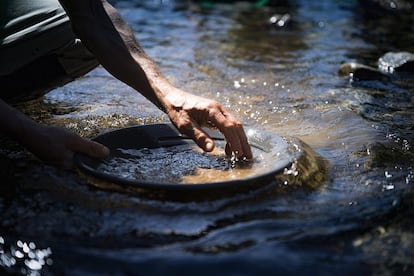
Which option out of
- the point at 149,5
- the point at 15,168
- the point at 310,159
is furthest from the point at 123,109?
the point at 149,5

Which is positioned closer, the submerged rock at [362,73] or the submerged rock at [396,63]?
the submerged rock at [362,73]

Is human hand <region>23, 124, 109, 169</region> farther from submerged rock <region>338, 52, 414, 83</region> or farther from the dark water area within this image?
submerged rock <region>338, 52, 414, 83</region>

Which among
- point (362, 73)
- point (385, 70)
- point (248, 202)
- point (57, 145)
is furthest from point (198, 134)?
point (385, 70)

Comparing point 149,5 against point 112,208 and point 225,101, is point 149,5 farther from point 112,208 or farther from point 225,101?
point 112,208

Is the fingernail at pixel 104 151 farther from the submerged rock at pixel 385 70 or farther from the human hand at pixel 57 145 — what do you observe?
the submerged rock at pixel 385 70

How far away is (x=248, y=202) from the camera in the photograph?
229 centimetres

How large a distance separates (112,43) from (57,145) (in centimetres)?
81

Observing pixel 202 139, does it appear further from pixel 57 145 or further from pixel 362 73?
pixel 362 73

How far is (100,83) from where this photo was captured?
454cm

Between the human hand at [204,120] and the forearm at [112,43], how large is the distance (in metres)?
0.27

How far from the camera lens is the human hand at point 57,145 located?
2281 mm

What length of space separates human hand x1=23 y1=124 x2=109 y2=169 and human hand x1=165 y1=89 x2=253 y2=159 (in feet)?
1.38

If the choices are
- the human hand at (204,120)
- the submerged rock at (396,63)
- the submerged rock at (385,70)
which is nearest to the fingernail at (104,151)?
the human hand at (204,120)

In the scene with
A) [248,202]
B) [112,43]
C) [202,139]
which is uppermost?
[112,43]
